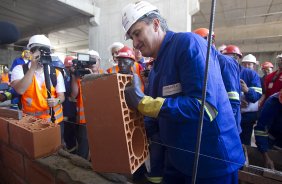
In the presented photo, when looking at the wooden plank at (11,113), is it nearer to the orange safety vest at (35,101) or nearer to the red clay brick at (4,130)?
the red clay brick at (4,130)

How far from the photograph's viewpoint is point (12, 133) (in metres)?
1.98

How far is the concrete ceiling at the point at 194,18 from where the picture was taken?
23.4ft

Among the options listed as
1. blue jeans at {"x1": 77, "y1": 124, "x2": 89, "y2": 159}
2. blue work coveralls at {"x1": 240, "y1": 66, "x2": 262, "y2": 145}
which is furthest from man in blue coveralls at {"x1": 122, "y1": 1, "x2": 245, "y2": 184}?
blue work coveralls at {"x1": 240, "y1": 66, "x2": 262, "y2": 145}

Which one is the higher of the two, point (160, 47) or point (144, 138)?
point (160, 47)

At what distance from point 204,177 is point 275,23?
1100cm

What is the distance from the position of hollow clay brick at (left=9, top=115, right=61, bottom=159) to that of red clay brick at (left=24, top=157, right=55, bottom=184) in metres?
0.08

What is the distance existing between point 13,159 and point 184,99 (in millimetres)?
1848

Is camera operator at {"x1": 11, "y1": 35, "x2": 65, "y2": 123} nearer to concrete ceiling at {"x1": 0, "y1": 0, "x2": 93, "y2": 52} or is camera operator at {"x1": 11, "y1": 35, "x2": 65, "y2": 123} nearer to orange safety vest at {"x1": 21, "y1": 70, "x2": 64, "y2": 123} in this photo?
orange safety vest at {"x1": 21, "y1": 70, "x2": 64, "y2": 123}

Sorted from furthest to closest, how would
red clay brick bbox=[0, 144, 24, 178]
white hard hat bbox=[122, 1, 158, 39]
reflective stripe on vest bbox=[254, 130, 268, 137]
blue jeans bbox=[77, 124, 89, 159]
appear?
1. blue jeans bbox=[77, 124, 89, 159]
2. reflective stripe on vest bbox=[254, 130, 268, 137]
3. red clay brick bbox=[0, 144, 24, 178]
4. white hard hat bbox=[122, 1, 158, 39]

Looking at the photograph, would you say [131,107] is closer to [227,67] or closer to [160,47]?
[160,47]

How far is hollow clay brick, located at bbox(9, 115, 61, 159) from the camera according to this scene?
1.68 metres

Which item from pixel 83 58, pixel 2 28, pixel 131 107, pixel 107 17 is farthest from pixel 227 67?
pixel 107 17

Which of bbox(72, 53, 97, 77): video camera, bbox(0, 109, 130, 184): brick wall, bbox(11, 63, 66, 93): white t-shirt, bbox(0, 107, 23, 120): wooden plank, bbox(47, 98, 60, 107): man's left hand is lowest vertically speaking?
bbox(0, 109, 130, 184): brick wall

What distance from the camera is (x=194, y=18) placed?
8969 millimetres
